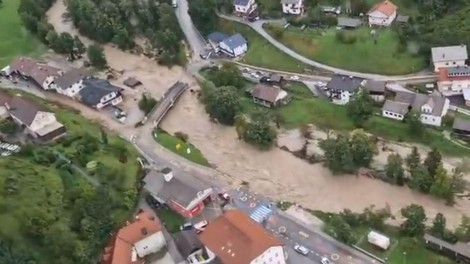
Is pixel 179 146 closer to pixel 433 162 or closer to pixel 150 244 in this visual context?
pixel 150 244

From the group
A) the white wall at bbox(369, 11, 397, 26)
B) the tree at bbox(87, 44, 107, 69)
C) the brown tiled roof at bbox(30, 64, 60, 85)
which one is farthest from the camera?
the tree at bbox(87, 44, 107, 69)

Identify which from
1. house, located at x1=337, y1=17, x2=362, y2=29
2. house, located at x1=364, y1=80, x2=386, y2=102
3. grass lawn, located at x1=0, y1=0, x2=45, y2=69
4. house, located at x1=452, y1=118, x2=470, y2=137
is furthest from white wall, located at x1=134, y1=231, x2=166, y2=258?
grass lawn, located at x1=0, y1=0, x2=45, y2=69

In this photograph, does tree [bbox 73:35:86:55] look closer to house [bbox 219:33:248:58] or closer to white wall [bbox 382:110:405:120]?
house [bbox 219:33:248:58]

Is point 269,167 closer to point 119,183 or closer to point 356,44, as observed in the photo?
point 119,183

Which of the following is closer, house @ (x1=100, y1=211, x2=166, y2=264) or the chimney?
house @ (x1=100, y1=211, x2=166, y2=264)

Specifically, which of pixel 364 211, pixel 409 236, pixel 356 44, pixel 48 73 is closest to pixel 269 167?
pixel 364 211
